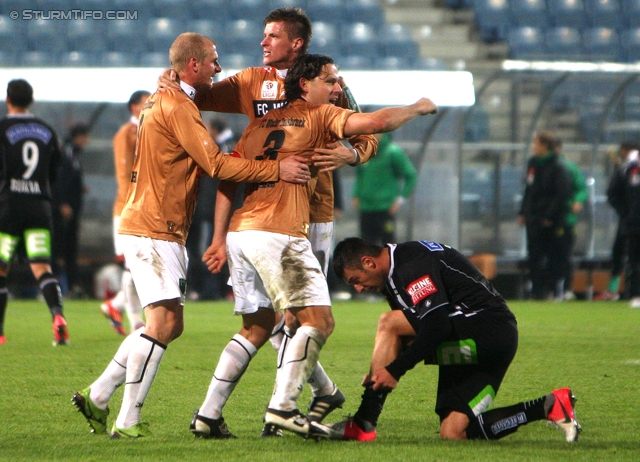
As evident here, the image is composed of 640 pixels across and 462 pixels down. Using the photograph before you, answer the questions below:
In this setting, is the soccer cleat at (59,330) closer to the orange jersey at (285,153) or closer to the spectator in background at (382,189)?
the orange jersey at (285,153)

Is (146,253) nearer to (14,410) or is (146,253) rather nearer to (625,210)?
(14,410)

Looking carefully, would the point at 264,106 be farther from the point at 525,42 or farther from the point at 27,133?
the point at 525,42

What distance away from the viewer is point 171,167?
14.5 ft

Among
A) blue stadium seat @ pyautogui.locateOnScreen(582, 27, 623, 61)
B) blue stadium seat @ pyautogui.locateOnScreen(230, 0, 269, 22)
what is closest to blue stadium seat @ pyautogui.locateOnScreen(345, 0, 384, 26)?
blue stadium seat @ pyautogui.locateOnScreen(230, 0, 269, 22)

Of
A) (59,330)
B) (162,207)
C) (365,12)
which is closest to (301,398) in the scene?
(162,207)

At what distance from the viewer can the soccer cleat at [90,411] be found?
445 cm

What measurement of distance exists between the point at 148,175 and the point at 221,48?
13.2 meters

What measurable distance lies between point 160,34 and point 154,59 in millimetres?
975

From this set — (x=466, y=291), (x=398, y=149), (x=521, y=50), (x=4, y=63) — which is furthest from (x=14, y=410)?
(x=521, y=50)

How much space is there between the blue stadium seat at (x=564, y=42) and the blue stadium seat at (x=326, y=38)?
3977 millimetres

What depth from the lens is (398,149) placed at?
12891 mm

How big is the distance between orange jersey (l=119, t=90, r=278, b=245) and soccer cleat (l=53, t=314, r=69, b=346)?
11.8 ft

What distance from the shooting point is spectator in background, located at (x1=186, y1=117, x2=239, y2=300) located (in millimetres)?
12039

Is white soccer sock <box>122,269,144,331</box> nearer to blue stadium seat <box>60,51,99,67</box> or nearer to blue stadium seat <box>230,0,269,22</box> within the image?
blue stadium seat <box>60,51,99,67</box>
